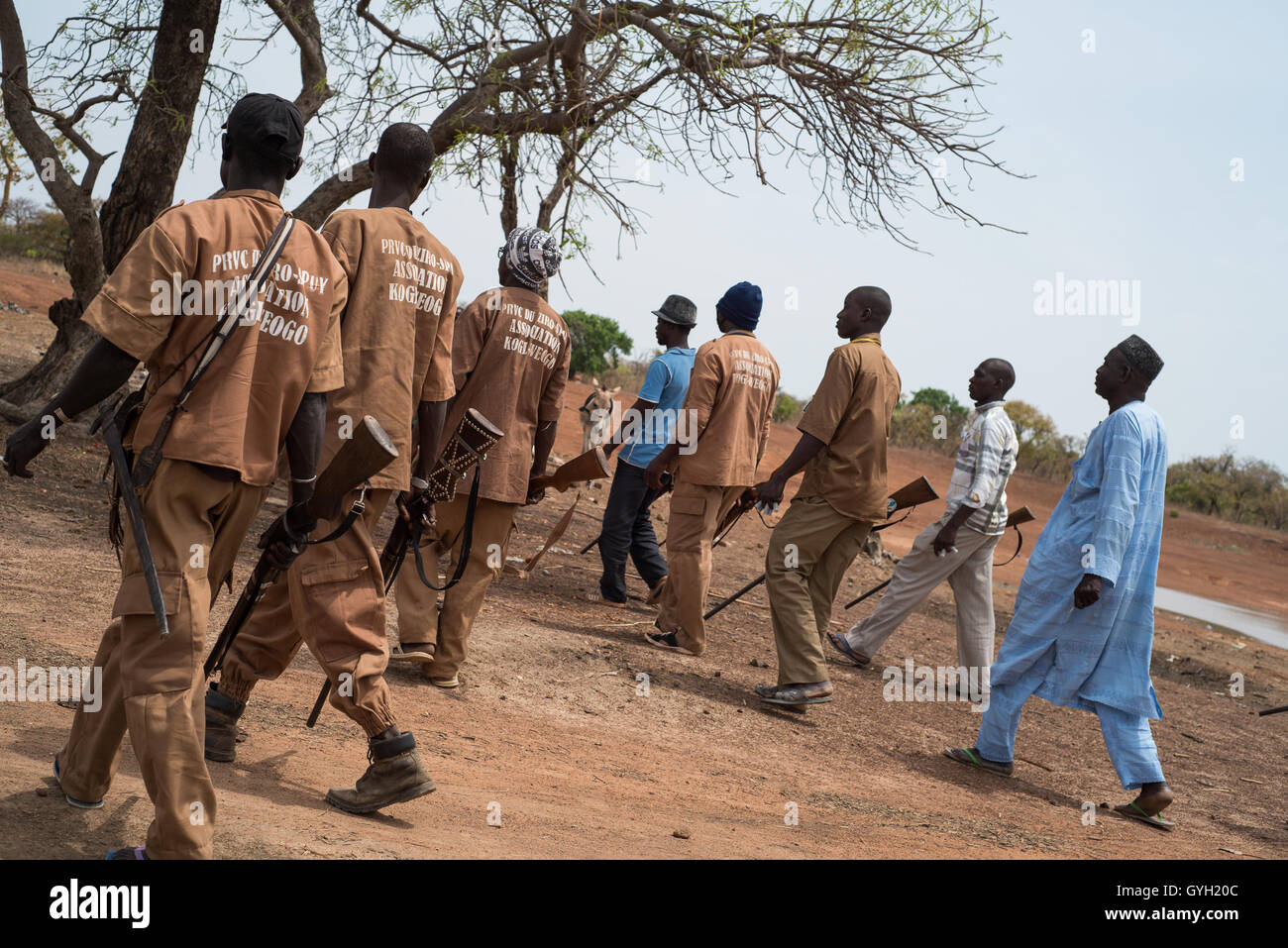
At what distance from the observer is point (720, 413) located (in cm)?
700

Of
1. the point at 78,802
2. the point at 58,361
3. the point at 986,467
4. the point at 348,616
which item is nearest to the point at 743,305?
the point at 986,467

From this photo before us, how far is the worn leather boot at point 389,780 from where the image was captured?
3547mm

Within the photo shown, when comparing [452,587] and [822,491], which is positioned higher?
[822,491]

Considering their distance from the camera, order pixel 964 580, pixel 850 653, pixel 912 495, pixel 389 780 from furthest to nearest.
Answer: pixel 850 653, pixel 912 495, pixel 964 580, pixel 389 780

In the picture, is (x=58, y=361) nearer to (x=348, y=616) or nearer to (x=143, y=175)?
(x=143, y=175)

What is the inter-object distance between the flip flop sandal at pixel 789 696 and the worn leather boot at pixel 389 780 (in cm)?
303

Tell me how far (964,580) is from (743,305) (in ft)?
7.52

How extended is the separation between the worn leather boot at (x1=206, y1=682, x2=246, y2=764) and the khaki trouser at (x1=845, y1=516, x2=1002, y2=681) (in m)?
4.60

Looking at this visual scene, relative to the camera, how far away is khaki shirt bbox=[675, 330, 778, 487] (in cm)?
695

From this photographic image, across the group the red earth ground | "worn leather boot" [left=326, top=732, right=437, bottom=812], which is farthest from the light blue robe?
"worn leather boot" [left=326, top=732, right=437, bottom=812]

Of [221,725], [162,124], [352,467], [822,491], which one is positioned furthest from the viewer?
[162,124]

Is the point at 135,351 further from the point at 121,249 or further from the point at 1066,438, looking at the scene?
A: the point at 1066,438

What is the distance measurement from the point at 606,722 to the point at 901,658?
3.81 meters
